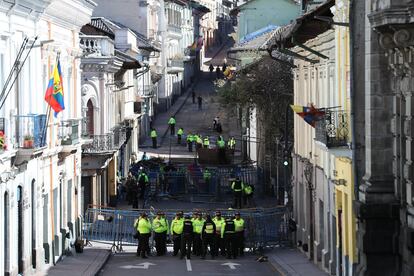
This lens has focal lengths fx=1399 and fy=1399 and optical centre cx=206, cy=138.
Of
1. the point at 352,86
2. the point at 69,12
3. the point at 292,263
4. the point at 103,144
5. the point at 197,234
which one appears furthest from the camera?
the point at 103,144

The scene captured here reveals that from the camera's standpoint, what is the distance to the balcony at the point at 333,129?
2869 centimetres

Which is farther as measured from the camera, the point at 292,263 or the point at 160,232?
the point at 160,232

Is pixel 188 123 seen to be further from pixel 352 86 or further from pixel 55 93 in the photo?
pixel 352 86

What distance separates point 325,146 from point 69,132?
44.2 feet

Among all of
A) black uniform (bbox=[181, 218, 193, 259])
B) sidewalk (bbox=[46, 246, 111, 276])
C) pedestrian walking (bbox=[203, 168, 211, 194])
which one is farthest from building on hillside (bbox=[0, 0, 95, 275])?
pedestrian walking (bbox=[203, 168, 211, 194])

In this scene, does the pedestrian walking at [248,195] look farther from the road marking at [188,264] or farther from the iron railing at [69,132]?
the road marking at [188,264]

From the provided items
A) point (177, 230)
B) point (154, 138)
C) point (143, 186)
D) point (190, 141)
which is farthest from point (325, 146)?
point (154, 138)

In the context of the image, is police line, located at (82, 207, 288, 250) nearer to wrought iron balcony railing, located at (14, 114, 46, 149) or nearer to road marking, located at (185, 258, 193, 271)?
road marking, located at (185, 258, 193, 271)

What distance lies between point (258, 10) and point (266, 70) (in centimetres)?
2636

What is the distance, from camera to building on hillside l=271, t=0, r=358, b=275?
29562mm

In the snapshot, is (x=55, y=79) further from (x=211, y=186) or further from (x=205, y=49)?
(x=205, y=49)

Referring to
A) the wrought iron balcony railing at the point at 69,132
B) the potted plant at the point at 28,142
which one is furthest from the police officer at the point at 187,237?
the potted plant at the point at 28,142

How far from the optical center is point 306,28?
35.4 meters

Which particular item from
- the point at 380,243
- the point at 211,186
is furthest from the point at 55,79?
the point at 211,186
